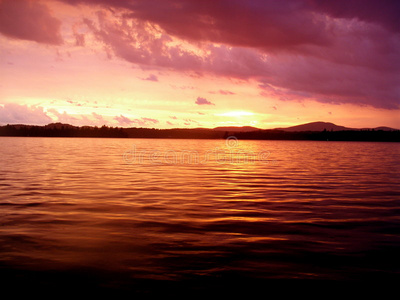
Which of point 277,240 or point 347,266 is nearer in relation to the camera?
point 347,266

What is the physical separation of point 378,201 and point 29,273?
1548 centimetres

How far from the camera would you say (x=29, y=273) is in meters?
7.37

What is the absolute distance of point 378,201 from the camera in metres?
16.8

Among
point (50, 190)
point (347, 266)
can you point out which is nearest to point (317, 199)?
point (347, 266)

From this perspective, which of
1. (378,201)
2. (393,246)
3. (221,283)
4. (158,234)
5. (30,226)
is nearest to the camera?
(221,283)

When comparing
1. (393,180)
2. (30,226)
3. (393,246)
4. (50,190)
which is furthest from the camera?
(393,180)

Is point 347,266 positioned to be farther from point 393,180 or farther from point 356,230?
point 393,180

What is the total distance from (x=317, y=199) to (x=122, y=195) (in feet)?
32.0

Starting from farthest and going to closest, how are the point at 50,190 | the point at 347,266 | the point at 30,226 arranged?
the point at 50,190, the point at 30,226, the point at 347,266

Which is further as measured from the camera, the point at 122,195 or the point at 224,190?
the point at 224,190

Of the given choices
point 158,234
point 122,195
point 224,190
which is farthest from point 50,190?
point 158,234

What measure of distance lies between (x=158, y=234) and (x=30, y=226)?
4.29 meters

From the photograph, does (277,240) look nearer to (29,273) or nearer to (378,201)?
(29,273)

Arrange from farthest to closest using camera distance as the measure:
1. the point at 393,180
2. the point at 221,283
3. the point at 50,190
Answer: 1. the point at 393,180
2. the point at 50,190
3. the point at 221,283
